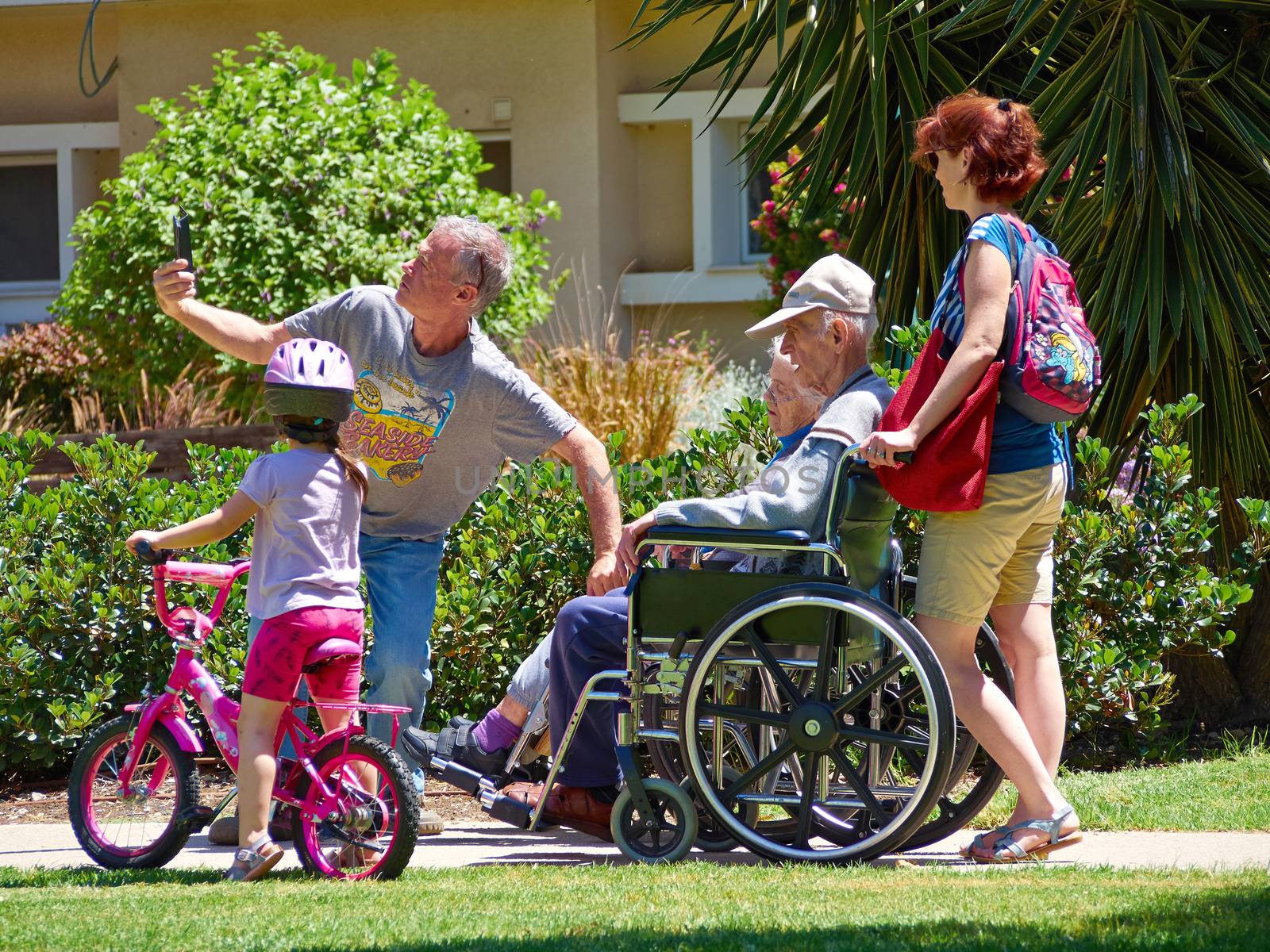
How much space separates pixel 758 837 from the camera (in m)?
4.14

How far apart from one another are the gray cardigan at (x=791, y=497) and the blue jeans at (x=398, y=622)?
1002mm

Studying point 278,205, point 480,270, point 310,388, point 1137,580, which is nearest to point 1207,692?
point 1137,580

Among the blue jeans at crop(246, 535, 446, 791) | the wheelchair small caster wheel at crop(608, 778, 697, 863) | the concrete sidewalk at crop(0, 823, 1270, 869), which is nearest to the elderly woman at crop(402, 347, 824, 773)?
the blue jeans at crop(246, 535, 446, 791)

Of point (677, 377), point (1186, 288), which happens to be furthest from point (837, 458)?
point (677, 377)

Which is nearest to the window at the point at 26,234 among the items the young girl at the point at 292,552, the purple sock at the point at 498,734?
the purple sock at the point at 498,734

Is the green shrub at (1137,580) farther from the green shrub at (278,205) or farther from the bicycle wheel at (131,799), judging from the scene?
the green shrub at (278,205)

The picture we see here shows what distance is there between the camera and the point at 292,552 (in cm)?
410

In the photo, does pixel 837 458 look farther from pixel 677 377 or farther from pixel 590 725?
pixel 677 377

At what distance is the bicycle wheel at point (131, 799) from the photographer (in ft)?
14.0

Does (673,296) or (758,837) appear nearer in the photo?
(758,837)

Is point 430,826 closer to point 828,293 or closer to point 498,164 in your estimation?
point 828,293

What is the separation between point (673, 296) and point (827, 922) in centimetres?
1226

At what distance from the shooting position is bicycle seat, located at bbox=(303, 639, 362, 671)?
4078 mm

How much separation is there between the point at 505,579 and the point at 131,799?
174cm
